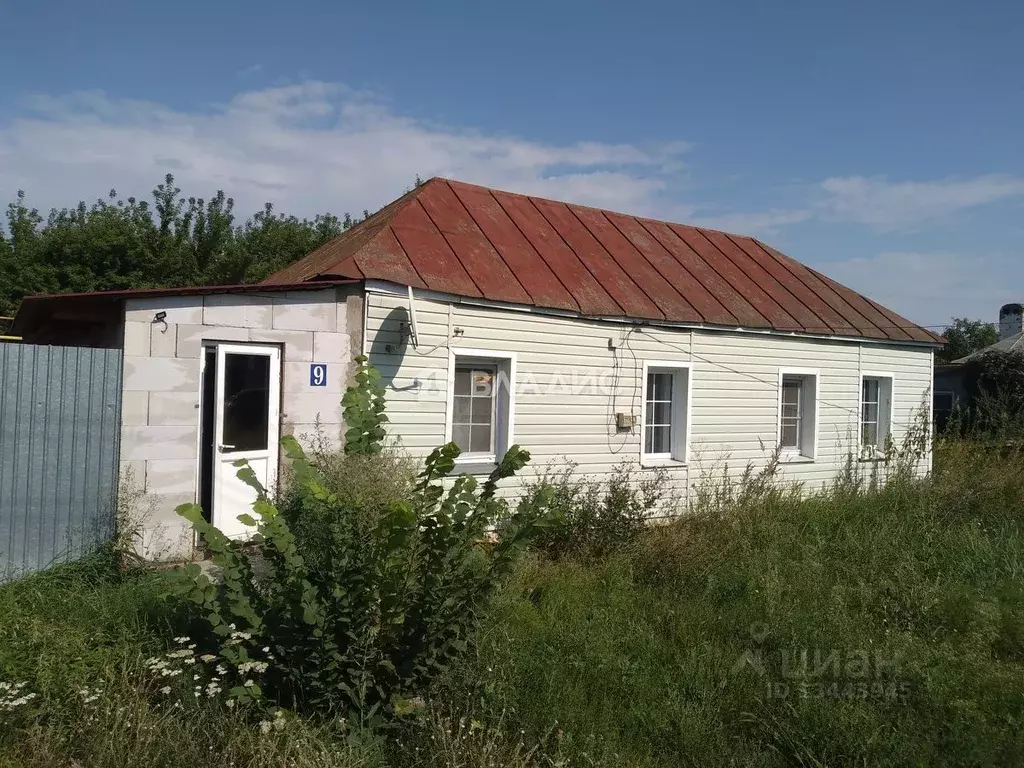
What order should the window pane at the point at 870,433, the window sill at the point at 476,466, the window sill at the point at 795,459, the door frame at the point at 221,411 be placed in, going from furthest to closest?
the window pane at the point at 870,433, the window sill at the point at 795,459, the window sill at the point at 476,466, the door frame at the point at 221,411

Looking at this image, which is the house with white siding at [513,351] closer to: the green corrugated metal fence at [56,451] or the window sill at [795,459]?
the window sill at [795,459]

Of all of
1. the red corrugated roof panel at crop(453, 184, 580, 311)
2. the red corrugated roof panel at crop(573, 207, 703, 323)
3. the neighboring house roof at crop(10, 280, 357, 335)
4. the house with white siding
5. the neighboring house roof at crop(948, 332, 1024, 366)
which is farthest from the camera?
the neighboring house roof at crop(948, 332, 1024, 366)

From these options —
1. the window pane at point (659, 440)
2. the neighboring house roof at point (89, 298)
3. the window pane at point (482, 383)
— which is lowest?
the window pane at point (659, 440)

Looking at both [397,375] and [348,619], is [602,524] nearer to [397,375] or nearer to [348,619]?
[397,375]

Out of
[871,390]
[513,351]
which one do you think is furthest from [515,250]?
[871,390]

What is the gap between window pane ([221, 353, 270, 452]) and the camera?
6770 millimetres

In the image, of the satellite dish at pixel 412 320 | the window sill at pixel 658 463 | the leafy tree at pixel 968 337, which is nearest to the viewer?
the satellite dish at pixel 412 320

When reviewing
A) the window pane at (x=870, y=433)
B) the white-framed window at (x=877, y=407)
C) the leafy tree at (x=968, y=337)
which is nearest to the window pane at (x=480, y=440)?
the window pane at (x=870, y=433)

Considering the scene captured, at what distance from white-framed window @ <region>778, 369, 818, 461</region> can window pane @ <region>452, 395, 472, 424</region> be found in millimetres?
5298

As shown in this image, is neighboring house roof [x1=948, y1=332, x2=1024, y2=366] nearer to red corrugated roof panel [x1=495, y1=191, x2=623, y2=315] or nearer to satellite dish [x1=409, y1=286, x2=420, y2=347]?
red corrugated roof panel [x1=495, y1=191, x2=623, y2=315]

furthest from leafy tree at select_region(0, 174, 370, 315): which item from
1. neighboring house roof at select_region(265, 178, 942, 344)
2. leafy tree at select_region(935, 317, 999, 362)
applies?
leafy tree at select_region(935, 317, 999, 362)

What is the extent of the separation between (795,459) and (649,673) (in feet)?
23.8

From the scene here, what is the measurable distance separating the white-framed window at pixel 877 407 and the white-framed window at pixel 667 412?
4049 mm

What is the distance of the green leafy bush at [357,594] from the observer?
369 cm
